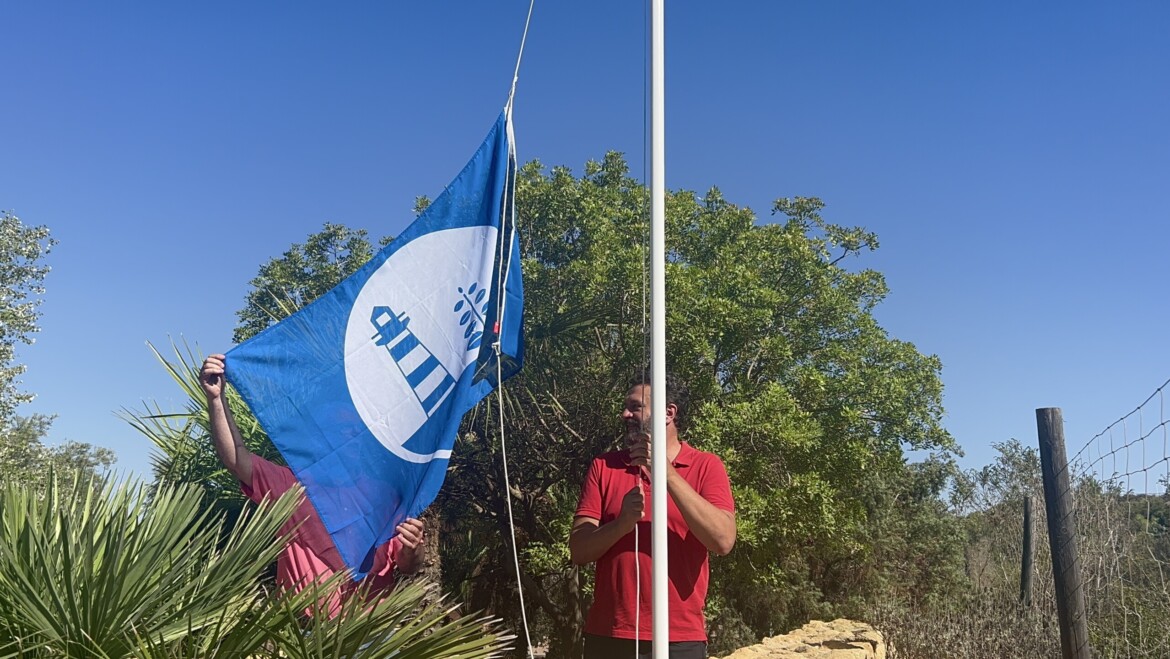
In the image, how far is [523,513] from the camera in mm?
12336

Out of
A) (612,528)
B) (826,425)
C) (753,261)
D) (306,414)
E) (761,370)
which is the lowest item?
(612,528)

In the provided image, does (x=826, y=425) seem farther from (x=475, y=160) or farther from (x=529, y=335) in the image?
(x=475, y=160)

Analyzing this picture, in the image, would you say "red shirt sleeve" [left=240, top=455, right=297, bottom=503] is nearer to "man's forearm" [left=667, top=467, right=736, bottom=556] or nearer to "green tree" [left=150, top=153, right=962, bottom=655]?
"man's forearm" [left=667, top=467, right=736, bottom=556]

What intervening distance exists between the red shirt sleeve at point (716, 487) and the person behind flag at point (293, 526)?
1171 mm

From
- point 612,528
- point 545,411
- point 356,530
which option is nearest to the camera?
point 612,528

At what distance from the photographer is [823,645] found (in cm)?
1122

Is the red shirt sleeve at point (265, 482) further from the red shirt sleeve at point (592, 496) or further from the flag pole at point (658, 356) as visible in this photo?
the flag pole at point (658, 356)

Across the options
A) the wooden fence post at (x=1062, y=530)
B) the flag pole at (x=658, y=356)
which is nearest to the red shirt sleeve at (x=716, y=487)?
the flag pole at (x=658, y=356)

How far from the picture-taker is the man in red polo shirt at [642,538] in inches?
132

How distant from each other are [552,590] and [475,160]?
1035cm

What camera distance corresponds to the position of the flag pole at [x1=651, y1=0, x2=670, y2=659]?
2.80 meters

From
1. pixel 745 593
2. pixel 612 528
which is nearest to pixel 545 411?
pixel 745 593

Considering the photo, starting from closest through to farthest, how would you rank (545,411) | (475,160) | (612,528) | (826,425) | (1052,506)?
(612,528) → (475,160) → (1052,506) → (826,425) → (545,411)

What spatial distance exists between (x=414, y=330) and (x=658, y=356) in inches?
65.5
